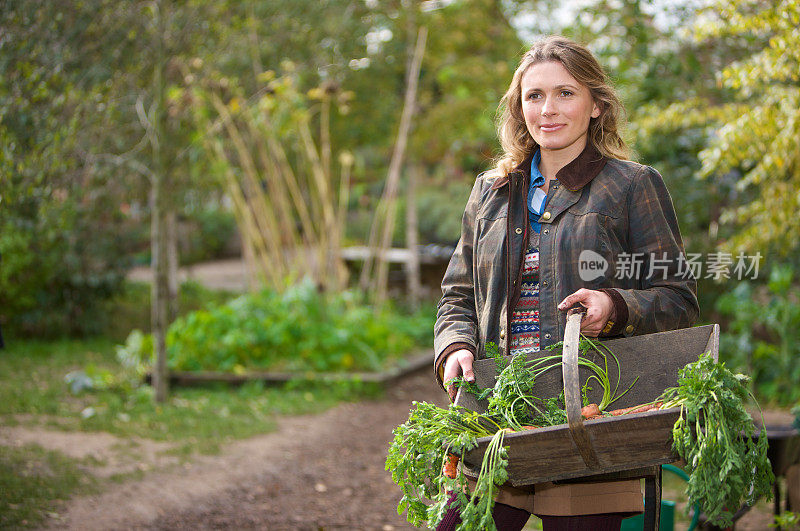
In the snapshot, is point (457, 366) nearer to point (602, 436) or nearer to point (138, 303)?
point (602, 436)

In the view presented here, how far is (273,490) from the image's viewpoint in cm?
386

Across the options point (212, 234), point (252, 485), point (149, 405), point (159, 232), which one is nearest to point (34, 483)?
point (252, 485)

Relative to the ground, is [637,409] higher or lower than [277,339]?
higher

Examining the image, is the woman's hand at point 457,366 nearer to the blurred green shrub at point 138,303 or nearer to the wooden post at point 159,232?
the wooden post at point 159,232

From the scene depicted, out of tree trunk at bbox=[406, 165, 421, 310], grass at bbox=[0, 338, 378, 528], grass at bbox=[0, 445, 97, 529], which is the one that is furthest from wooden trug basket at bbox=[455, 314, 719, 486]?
tree trunk at bbox=[406, 165, 421, 310]

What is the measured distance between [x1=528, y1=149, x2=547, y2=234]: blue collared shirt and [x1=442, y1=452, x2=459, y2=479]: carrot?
57 centimetres

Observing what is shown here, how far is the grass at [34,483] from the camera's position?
3.07 metres

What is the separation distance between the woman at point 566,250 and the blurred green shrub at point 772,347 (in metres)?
4.01

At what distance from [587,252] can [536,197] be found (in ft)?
0.70

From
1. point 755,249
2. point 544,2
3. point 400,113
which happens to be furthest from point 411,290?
point 755,249

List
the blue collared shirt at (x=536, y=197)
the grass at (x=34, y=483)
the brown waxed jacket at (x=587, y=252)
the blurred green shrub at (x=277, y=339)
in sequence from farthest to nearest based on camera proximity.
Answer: the blurred green shrub at (x=277, y=339), the grass at (x=34, y=483), the blue collared shirt at (x=536, y=197), the brown waxed jacket at (x=587, y=252)

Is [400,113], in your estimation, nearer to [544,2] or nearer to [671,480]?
[544,2]

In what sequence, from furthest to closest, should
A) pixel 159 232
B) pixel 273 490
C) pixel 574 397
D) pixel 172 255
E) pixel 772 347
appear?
1. pixel 172 255
2. pixel 772 347
3. pixel 159 232
4. pixel 273 490
5. pixel 574 397

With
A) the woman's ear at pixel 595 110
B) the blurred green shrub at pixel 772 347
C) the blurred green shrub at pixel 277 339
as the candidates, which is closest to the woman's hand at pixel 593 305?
the woman's ear at pixel 595 110
